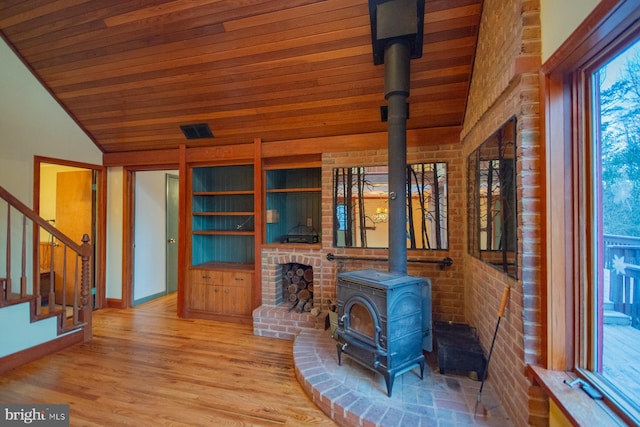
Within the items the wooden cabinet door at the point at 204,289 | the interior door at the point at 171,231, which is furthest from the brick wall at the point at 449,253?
the interior door at the point at 171,231

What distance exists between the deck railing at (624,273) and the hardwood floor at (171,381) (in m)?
1.72

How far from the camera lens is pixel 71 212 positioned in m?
4.39

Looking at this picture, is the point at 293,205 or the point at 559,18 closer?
the point at 559,18

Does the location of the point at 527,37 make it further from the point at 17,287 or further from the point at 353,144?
the point at 17,287

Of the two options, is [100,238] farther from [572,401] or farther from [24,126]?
[572,401]

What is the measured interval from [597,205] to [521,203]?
30 centimetres

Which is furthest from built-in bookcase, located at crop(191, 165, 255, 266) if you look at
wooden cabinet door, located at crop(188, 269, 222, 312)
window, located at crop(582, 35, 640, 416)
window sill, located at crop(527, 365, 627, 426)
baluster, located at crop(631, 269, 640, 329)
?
baluster, located at crop(631, 269, 640, 329)

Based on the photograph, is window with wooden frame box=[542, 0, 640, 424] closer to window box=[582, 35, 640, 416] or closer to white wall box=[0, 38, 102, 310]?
window box=[582, 35, 640, 416]

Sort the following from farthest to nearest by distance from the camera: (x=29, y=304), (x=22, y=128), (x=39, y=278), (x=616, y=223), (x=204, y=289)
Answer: (x=204, y=289)
(x=22, y=128)
(x=39, y=278)
(x=29, y=304)
(x=616, y=223)

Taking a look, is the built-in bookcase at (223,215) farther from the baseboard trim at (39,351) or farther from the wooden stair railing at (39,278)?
the baseboard trim at (39,351)

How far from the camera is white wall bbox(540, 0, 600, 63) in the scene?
49.1 inches

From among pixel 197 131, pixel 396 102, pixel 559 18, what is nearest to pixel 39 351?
pixel 197 131

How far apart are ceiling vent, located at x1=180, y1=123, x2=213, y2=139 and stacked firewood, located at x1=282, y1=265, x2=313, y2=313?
199 centimetres

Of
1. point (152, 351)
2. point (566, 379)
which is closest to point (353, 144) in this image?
point (566, 379)
